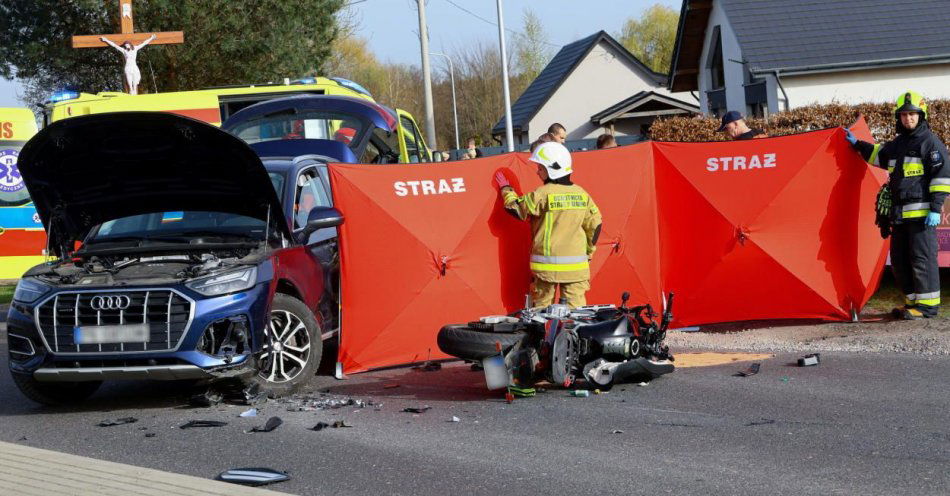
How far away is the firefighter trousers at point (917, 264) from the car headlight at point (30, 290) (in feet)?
24.4

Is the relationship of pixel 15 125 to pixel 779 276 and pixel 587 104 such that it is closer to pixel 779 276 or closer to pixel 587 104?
pixel 779 276

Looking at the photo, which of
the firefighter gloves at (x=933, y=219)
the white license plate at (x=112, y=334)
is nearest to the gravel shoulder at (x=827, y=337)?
the firefighter gloves at (x=933, y=219)

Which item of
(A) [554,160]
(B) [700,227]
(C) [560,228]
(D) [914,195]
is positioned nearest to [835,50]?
(D) [914,195]

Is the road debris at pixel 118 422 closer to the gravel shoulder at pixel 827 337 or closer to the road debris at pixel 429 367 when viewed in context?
the road debris at pixel 429 367

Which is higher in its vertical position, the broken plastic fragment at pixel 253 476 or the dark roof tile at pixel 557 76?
the dark roof tile at pixel 557 76

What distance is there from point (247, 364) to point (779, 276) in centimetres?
520

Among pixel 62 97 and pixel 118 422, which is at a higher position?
pixel 62 97

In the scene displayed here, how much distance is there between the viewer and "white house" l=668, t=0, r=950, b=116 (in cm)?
2908

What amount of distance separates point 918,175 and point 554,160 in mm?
3519

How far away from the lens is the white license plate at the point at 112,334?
809 cm

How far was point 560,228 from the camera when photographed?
970 centimetres

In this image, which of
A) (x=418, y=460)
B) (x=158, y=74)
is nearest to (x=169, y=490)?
(x=418, y=460)

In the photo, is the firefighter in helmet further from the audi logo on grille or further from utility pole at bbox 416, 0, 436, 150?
utility pole at bbox 416, 0, 436, 150

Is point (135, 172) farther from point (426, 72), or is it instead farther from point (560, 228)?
point (426, 72)
